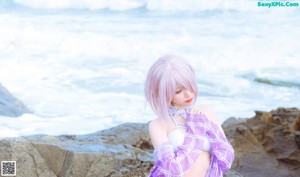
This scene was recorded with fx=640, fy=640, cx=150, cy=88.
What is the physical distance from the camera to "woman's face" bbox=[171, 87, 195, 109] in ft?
7.72

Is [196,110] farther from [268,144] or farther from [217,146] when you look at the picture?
[268,144]

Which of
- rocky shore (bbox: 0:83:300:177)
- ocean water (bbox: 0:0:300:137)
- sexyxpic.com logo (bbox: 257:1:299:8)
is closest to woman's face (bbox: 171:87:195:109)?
rocky shore (bbox: 0:83:300:177)

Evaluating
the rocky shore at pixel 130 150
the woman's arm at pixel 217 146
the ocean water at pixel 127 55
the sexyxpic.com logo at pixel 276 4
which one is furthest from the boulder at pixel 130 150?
the sexyxpic.com logo at pixel 276 4

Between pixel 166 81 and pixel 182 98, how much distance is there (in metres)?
0.11

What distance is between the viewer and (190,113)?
243cm

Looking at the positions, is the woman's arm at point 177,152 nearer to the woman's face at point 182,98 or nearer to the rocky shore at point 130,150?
the woman's face at point 182,98

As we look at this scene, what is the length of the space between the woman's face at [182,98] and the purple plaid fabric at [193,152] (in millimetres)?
59

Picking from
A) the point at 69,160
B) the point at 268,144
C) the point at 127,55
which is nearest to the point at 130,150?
the point at 69,160

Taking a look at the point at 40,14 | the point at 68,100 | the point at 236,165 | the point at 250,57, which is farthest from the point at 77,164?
the point at 40,14

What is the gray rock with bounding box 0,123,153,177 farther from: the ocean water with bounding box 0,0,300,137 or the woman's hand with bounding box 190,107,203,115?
the ocean water with bounding box 0,0,300,137

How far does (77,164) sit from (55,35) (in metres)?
13.9

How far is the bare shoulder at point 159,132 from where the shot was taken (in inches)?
92.5

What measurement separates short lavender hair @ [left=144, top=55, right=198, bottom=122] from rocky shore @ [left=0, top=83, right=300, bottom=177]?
1.10m

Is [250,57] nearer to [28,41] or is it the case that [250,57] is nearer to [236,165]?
[28,41]
